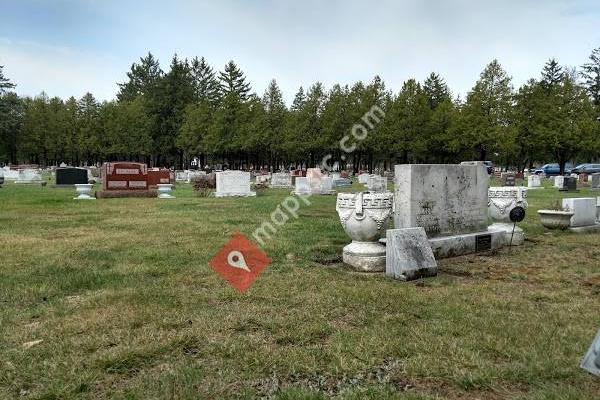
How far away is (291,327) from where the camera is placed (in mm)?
4402

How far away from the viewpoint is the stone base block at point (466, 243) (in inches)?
306

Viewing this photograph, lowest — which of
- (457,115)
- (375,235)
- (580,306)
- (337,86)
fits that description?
(580,306)

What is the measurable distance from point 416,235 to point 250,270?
2.43 metres

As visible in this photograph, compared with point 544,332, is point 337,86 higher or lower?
higher

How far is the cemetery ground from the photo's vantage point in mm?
3324

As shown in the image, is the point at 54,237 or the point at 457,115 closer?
the point at 54,237

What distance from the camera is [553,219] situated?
11375 millimetres

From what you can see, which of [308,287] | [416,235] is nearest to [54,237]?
[308,287]

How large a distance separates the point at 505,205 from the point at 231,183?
14804 mm

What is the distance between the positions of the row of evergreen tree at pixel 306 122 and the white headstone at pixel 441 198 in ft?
143

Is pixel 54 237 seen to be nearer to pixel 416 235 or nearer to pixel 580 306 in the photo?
pixel 416 235

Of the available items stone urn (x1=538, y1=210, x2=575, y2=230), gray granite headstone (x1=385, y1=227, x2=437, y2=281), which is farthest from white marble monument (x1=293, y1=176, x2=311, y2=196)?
gray granite headstone (x1=385, y1=227, x2=437, y2=281)

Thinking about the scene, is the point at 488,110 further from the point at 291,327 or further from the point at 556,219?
the point at 291,327

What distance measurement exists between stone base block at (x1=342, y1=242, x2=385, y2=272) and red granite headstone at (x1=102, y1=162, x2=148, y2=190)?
56.3ft
